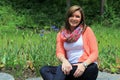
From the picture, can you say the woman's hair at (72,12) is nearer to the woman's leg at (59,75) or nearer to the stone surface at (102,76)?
the woman's leg at (59,75)

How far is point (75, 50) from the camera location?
5.24m

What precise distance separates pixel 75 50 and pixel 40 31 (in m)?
8.37

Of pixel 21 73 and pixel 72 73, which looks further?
pixel 21 73

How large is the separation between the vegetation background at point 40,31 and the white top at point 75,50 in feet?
5.22

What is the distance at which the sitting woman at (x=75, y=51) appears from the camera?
5074 millimetres

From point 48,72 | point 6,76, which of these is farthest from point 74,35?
point 6,76

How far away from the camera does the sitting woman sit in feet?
16.6

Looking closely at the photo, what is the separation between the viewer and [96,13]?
17.5m

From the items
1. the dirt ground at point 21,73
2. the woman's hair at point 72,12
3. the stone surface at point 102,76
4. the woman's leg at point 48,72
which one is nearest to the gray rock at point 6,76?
the stone surface at point 102,76

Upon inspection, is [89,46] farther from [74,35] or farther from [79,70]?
[79,70]

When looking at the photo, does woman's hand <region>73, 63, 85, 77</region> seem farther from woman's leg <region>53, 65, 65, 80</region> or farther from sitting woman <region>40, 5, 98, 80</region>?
woman's leg <region>53, 65, 65, 80</region>

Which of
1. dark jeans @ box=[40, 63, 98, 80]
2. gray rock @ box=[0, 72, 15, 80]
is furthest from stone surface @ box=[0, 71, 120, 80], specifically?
dark jeans @ box=[40, 63, 98, 80]

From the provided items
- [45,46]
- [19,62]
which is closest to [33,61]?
[19,62]

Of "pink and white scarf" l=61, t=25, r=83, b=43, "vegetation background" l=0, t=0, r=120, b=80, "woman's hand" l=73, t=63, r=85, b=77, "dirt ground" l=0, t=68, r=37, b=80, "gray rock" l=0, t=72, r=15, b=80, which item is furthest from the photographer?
"vegetation background" l=0, t=0, r=120, b=80
